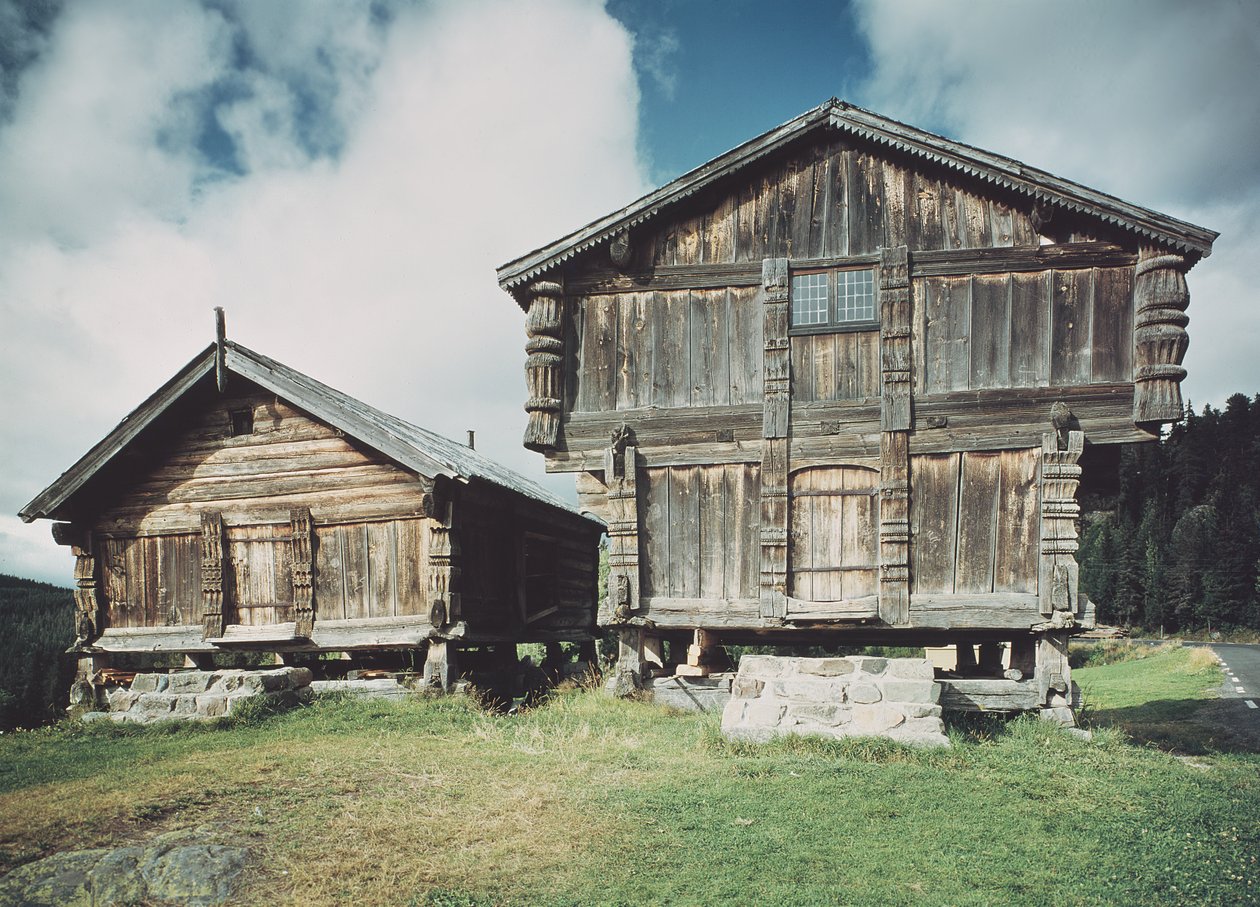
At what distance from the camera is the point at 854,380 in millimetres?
13281

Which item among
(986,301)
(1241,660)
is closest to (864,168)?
(986,301)

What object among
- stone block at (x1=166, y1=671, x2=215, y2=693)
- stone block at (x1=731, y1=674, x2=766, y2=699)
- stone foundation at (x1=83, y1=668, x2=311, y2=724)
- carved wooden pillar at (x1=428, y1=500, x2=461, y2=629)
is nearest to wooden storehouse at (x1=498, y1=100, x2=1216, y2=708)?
carved wooden pillar at (x1=428, y1=500, x2=461, y2=629)

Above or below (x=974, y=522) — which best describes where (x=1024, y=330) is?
above

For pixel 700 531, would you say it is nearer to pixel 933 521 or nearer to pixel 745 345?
pixel 745 345

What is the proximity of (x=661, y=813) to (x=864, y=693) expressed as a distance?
3465 millimetres

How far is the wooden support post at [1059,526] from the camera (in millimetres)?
12156

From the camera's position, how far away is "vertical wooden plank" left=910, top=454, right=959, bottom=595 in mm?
12781

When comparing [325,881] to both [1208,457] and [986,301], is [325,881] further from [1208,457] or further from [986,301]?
[1208,457]

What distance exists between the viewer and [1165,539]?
3501 inches

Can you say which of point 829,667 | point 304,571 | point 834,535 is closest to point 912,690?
point 829,667

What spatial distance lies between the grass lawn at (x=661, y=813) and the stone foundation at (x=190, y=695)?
704mm

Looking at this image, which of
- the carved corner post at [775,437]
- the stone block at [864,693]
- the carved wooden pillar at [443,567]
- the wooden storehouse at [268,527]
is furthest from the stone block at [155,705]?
the stone block at [864,693]

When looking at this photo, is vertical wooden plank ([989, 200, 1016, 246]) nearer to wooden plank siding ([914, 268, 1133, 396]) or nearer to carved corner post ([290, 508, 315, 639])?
wooden plank siding ([914, 268, 1133, 396])

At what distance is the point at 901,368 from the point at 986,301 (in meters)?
1.63
